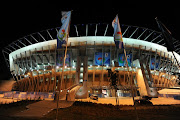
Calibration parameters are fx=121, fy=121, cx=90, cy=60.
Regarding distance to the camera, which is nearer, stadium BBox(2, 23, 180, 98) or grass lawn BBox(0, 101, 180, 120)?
grass lawn BBox(0, 101, 180, 120)

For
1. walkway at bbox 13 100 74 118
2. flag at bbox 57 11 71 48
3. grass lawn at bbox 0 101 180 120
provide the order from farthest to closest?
flag at bbox 57 11 71 48 < grass lawn at bbox 0 101 180 120 < walkway at bbox 13 100 74 118

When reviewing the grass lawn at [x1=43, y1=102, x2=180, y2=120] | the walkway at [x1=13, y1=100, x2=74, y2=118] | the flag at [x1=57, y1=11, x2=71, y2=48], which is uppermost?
the flag at [x1=57, y1=11, x2=71, y2=48]

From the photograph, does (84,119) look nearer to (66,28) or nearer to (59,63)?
(66,28)

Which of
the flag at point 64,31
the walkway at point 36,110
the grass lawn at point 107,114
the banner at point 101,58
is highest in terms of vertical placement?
the banner at point 101,58

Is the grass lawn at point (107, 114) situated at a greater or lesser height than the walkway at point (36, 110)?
lesser

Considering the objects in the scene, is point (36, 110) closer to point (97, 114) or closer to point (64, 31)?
point (97, 114)

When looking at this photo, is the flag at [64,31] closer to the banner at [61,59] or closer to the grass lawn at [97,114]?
the grass lawn at [97,114]

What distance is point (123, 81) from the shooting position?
39.7 metres

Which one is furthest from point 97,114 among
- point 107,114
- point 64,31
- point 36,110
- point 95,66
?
point 95,66

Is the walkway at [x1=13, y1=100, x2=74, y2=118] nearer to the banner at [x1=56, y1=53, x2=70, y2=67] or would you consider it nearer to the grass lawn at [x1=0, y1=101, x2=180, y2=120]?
the grass lawn at [x1=0, y1=101, x2=180, y2=120]

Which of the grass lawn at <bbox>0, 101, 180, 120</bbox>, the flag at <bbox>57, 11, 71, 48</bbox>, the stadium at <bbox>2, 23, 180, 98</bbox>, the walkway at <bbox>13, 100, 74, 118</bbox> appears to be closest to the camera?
the walkway at <bbox>13, 100, 74, 118</bbox>

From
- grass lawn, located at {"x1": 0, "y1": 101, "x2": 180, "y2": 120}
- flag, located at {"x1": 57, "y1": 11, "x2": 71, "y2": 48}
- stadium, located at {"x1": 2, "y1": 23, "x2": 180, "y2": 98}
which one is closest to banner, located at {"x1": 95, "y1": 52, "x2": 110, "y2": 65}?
stadium, located at {"x1": 2, "y1": 23, "x2": 180, "y2": 98}

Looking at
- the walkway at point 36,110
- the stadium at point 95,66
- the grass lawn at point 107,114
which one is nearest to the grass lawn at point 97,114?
the grass lawn at point 107,114

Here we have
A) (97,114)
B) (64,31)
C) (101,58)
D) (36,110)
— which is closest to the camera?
(36,110)
